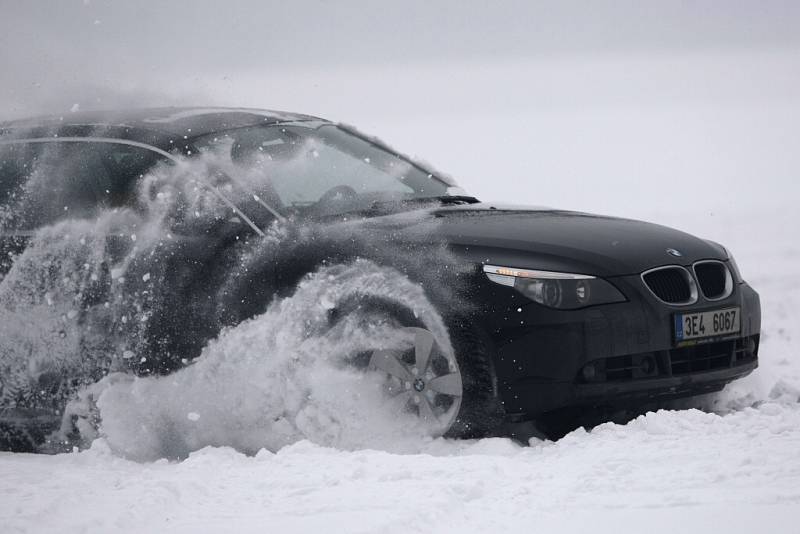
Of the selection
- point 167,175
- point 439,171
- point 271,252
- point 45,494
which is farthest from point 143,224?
point 439,171

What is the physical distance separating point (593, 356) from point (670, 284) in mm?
620

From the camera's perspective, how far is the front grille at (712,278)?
200 inches

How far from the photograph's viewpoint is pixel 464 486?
3.81 meters

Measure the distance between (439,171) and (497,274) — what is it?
A: 2.27 m

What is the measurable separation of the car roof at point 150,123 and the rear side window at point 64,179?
0.29ft

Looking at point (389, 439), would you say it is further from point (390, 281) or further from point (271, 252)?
point (271, 252)

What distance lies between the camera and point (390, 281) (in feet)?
15.4

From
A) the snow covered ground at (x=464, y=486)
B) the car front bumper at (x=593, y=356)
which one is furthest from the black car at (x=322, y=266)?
the snow covered ground at (x=464, y=486)

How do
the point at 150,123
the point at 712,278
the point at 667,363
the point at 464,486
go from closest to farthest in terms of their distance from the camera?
the point at 464,486, the point at 667,363, the point at 712,278, the point at 150,123

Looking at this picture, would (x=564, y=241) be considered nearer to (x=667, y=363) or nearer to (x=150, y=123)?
(x=667, y=363)

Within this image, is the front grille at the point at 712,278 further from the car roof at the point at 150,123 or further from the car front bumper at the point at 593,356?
the car roof at the point at 150,123

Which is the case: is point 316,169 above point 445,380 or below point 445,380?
above

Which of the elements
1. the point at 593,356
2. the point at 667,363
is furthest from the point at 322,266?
the point at 667,363

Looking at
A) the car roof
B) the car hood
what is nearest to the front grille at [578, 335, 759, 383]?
→ the car hood
